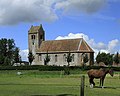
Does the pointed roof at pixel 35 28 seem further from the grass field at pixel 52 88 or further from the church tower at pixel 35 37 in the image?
the grass field at pixel 52 88

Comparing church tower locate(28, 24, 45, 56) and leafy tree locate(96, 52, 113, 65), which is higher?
church tower locate(28, 24, 45, 56)

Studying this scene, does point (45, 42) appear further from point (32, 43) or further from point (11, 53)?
point (11, 53)

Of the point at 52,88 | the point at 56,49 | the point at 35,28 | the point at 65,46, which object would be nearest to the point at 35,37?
the point at 35,28

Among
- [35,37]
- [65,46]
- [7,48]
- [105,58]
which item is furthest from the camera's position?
[7,48]

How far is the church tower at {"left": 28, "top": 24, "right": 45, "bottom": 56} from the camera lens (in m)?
150

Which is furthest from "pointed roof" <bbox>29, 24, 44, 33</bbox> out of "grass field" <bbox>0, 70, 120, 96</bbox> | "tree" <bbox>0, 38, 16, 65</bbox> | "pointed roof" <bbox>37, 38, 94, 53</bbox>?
"grass field" <bbox>0, 70, 120, 96</bbox>

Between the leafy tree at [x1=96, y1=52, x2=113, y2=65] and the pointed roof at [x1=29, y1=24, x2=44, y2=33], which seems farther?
the pointed roof at [x1=29, y1=24, x2=44, y2=33]

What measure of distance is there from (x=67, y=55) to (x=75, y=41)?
24.4 feet

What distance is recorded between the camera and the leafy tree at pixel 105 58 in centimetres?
15200

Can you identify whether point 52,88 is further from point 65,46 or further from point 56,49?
point 56,49

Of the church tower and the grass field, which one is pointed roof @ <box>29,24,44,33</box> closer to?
the church tower

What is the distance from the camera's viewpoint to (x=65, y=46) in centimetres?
13888

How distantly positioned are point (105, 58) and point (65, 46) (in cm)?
2781

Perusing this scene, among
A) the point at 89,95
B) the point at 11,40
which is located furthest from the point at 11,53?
the point at 89,95
